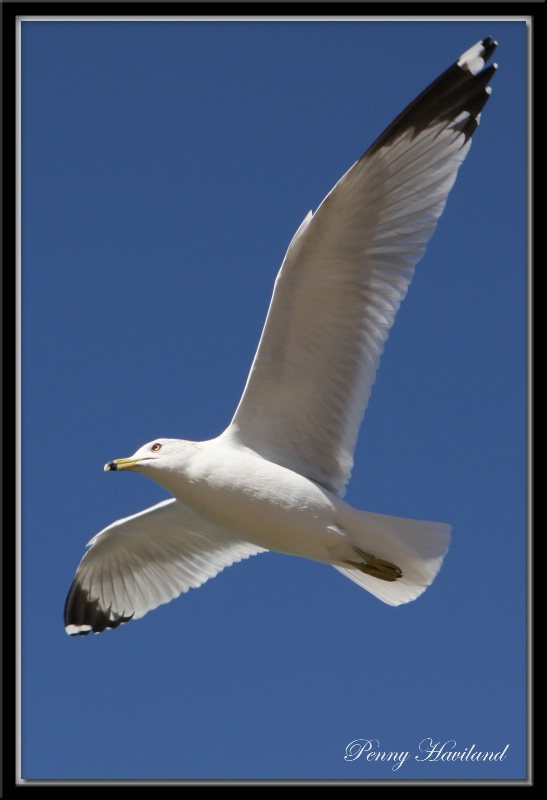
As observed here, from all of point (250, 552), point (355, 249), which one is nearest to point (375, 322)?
point (355, 249)

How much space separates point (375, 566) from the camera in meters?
5.88

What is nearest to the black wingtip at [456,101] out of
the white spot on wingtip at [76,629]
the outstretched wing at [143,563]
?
the outstretched wing at [143,563]

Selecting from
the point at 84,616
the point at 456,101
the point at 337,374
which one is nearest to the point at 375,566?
the point at 337,374

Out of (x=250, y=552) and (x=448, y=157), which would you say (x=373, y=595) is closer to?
(x=250, y=552)

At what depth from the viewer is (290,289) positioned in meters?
5.71

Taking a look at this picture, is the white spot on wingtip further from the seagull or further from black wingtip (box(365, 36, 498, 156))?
black wingtip (box(365, 36, 498, 156))

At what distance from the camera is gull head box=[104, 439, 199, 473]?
19.4ft

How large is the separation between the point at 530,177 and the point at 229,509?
2.28 m

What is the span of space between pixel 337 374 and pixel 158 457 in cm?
104

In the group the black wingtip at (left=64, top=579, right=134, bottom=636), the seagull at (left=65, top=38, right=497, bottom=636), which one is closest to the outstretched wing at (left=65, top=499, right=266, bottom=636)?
the black wingtip at (left=64, top=579, right=134, bottom=636)

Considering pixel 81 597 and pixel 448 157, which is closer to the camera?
pixel 448 157

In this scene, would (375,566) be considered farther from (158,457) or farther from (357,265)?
(357,265)

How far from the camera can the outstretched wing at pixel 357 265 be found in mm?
5656

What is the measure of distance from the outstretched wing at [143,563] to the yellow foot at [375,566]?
5.21 ft
